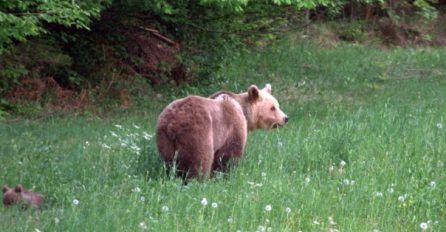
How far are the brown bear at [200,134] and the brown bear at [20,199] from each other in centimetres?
141

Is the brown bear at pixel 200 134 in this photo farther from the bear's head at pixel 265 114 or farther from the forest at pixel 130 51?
the forest at pixel 130 51

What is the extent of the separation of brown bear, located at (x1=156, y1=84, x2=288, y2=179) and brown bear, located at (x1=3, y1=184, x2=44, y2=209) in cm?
141

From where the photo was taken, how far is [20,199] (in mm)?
6434

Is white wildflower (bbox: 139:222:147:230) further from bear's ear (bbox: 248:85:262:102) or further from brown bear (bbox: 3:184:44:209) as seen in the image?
bear's ear (bbox: 248:85:262:102)

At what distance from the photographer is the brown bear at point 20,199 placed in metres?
6.42

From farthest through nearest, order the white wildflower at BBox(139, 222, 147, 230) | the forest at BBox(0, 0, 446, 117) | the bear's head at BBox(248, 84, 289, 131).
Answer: the forest at BBox(0, 0, 446, 117), the bear's head at BBox(248, 84, 289, 131), the white wildflower at BBox(139, 222, 147, 230)

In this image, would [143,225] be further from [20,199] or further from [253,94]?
[253,94]

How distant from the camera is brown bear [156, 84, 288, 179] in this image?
272 inches

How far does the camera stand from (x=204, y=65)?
56.4 ft

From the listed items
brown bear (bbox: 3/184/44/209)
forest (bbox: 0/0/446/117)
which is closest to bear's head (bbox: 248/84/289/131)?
brown bear (bbox: 3/184/44/209)

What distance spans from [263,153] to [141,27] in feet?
28.3

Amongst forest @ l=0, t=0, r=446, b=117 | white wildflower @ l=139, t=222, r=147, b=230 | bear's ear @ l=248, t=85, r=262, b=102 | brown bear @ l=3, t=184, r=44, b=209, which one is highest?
bear's ear @ l=248, t=85, r=262, b=102

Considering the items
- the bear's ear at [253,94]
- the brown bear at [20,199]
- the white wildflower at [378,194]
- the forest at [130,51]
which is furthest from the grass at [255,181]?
the forest at [130,51]

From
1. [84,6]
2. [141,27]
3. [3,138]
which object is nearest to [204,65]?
[141,27]
